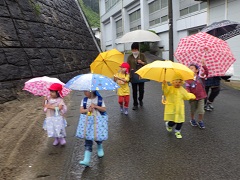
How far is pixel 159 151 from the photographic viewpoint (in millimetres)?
4598

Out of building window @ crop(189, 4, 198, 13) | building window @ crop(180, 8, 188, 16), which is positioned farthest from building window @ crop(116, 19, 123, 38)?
building window @ crop(189, 4, 198, 13)

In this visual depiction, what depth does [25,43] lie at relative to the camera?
9.37 metres

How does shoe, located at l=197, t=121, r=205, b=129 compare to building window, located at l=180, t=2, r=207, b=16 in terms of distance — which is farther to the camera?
building window, located at l=180, t=2, r=207, b=16

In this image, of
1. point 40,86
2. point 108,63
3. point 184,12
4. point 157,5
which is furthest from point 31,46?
point 157,5

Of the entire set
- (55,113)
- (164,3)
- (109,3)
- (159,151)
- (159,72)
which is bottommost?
(159,151)

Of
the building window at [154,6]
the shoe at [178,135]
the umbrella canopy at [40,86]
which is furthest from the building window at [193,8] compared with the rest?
the umbrella canopy at [40,86]

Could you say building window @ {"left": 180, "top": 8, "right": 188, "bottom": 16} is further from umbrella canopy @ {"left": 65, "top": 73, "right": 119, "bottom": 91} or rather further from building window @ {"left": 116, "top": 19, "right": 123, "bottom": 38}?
building window @ {"left": 116, "top": 19, "right": 123, "bottom": 38}

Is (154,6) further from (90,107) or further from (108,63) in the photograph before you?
(90,107)

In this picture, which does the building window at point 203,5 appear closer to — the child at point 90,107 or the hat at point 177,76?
the hat at point 177,76

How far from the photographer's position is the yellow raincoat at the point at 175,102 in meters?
5.18

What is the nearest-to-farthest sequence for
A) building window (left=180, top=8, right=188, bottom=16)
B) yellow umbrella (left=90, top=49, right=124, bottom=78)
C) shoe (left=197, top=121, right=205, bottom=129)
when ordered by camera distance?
shoe (left=197, top=121, right=205, bottom=129), yellow umbrella (left=90, top=49, right=124, bottom=78), building window (left=180, top=8, right=188, bottom=16)

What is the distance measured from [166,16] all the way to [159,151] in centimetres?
1902

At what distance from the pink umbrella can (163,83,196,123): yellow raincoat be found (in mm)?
1175

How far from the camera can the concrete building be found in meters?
12.8
